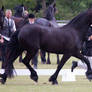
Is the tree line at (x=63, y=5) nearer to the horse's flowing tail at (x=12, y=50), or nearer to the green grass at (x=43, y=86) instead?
the green grass at (x=43, y=86)

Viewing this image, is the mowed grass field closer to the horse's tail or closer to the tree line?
the horse's tail

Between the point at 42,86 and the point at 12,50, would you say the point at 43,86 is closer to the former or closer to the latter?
the point at 42,86

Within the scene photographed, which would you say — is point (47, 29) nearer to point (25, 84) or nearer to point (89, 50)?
point (25, 84)

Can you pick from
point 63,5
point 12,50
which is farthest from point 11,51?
point 63,5

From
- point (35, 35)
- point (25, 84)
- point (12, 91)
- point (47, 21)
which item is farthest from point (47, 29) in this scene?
point (47, 21)

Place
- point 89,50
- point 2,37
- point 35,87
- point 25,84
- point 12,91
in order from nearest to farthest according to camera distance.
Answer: point 12,91, point 35,87, point 25,84, point 2,37, point 89,50

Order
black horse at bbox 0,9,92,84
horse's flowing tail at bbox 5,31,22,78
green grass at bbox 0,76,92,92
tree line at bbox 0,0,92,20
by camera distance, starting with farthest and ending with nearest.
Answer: tree line at bbox 0,0,92,20
horse's flowing tail at bbox 5,31,22,78
black horse at bbox 0,9,92,84
green grass at bbox 0,76,92,92

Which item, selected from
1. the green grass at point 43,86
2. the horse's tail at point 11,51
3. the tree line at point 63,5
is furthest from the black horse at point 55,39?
the tree line at point 63,5

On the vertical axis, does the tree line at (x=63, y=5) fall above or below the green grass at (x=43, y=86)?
below

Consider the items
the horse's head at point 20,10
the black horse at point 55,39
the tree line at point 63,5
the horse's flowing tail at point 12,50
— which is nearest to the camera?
the black horse at point 55,39

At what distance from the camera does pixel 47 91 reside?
12812 mm

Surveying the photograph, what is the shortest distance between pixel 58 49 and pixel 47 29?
59 centimetres

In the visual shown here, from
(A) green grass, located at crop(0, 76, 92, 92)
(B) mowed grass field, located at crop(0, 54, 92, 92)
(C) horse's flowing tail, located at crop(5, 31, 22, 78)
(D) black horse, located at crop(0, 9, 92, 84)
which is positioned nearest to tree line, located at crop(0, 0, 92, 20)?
(B) mowed grass field, located at crop(0, 54, 92, 92)

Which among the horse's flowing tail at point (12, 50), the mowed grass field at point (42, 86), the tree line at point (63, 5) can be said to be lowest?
the tree line at point (63, 5)
